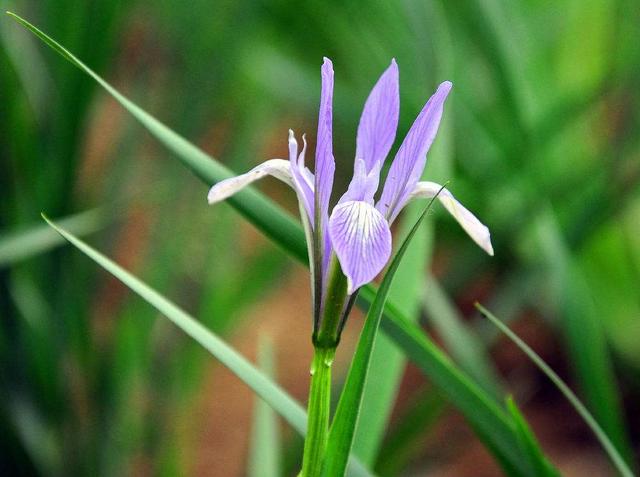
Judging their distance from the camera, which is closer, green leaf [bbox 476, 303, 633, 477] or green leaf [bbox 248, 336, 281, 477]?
green leaf [bbox 476, 303, 633, 477]

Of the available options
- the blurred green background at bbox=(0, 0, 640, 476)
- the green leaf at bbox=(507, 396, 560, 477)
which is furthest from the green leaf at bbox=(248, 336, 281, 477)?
the green leaf at bbox=(507, 396, 560, 477)

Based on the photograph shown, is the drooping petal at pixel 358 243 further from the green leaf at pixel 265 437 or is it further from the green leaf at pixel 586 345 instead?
the green leaf at pixel 586 345

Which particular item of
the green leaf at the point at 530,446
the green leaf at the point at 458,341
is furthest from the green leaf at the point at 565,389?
the green leaf at the point at 458,341

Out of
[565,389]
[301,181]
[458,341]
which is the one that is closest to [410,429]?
[458,341]

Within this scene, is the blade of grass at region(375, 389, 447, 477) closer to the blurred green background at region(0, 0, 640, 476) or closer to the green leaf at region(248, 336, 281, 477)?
the blurred green background at region(0, 0, 640, 476)

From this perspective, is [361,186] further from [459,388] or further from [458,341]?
[458,341]

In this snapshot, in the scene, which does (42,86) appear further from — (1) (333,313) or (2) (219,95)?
(1) (333,313)

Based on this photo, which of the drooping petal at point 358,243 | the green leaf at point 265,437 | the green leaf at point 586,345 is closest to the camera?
the drooping petal at point 358,243

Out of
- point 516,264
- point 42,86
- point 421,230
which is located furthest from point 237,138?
point 421,230
